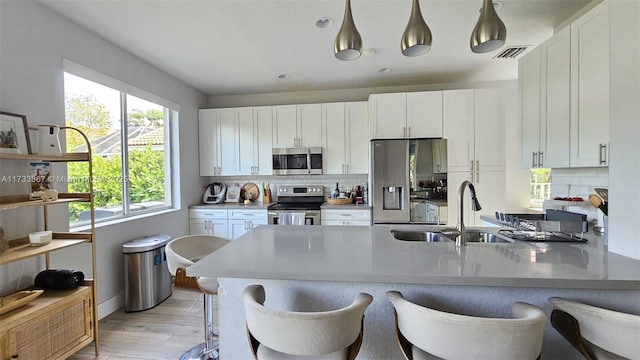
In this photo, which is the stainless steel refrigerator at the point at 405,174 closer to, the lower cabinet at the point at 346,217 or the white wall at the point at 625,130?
the lower cabinet at the point at 346,217

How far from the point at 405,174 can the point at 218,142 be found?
277cm

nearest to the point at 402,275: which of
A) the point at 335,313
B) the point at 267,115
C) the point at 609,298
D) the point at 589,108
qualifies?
the point at 335,313

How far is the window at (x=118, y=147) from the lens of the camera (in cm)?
244

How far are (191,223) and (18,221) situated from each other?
2119mm

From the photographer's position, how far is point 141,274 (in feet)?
9.04

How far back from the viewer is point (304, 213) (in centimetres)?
374

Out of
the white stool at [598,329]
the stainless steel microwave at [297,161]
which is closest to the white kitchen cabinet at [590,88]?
the white stool at [598,329]

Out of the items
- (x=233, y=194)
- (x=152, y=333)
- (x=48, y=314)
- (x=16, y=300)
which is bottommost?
(x=152, y=333)

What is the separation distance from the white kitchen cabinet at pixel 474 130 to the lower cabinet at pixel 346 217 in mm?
1240

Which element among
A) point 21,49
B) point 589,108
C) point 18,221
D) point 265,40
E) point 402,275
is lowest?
point 402,275

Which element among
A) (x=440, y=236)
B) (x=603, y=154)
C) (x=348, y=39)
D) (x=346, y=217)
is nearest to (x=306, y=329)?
(x=440, y=236)

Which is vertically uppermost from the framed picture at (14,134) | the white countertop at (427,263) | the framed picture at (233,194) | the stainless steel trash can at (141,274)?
the framed picture at (14,134)

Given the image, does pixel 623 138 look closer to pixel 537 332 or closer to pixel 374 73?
pixel 537 332

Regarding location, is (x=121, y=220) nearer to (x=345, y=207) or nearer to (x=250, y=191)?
(x=250, y=191)
